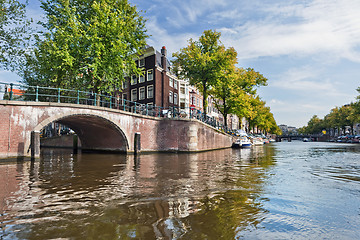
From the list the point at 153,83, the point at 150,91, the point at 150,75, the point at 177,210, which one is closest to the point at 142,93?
the point at 150,91

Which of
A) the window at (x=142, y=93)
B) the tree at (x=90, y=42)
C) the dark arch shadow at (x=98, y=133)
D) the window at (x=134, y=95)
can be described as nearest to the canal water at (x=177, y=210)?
the dark arch shadow at (x=98, y=133)

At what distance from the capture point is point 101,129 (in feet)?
65.7

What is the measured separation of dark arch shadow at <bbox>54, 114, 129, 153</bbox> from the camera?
1739cm

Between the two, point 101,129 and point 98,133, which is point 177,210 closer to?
point 101,129

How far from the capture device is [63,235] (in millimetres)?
2955

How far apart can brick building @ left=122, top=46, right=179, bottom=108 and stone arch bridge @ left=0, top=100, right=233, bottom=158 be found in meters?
12.6

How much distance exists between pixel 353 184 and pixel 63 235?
809 centimetres

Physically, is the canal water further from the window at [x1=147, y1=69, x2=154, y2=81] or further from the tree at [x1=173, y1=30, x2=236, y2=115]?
the window at [x1=147, y1=69, x2=154, y2=81]

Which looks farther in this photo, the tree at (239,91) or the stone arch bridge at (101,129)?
the tree at (239,91)

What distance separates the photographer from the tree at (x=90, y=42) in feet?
54.8

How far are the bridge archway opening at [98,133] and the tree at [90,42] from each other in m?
2.96

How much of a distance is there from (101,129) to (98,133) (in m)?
1.19

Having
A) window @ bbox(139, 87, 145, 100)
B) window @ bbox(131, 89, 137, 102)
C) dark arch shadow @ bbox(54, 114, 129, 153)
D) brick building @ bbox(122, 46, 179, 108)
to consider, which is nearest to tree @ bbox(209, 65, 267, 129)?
brick building @ bbox(122, 46, 179, 108)

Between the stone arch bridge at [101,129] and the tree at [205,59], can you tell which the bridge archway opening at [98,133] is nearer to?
the stone arch bridge at [101,129]
